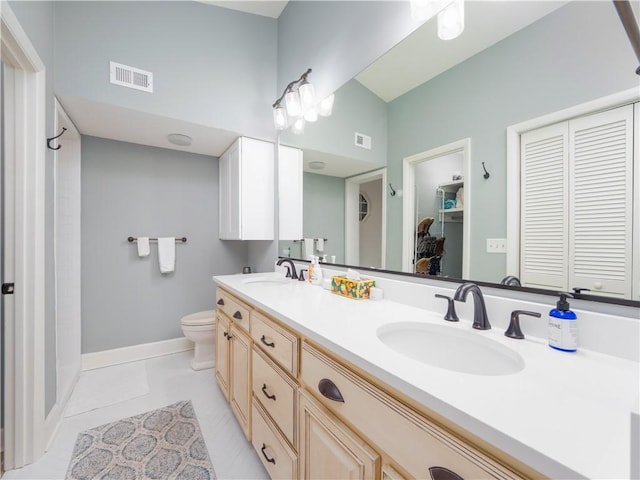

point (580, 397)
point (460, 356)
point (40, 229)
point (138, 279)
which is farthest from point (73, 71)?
point (580, 397)

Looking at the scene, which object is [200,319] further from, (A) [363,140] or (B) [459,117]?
(B) [459,117]

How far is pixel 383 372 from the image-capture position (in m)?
0.60

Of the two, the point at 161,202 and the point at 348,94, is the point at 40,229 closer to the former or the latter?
the point at 161,202

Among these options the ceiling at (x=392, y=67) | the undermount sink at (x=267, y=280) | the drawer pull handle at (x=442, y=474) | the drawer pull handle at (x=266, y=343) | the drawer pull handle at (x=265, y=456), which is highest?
A: the ceiling at (x=392, y=67)

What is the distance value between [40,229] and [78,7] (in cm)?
137

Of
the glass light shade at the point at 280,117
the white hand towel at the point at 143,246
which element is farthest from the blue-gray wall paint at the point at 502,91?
the white hand towel at the point at 143,246

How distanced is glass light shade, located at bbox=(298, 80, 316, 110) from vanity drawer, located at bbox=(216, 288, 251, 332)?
4.45 ft

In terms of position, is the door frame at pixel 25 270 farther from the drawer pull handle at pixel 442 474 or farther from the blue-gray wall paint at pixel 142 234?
the drawer pull handle at pixel 442 474

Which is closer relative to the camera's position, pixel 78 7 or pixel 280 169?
pixel 78 7

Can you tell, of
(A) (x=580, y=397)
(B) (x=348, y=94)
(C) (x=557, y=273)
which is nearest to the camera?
(A) (x=580, y=397)

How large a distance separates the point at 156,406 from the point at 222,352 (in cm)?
56

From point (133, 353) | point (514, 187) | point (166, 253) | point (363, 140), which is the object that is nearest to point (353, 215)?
point (363, 140)

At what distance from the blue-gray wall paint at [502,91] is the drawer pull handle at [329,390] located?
629 mm

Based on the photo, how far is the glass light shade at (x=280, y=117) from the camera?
6.97 ft
